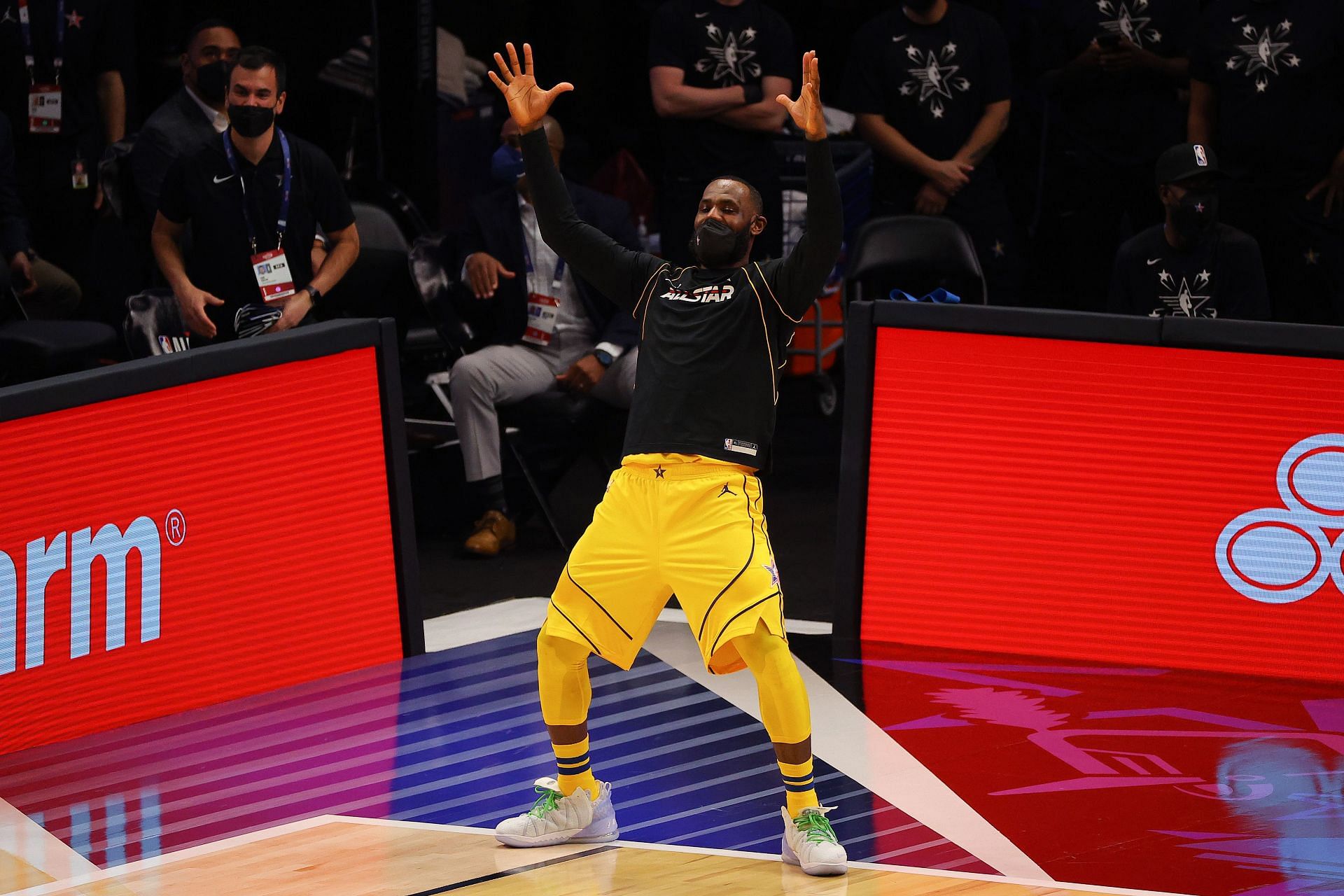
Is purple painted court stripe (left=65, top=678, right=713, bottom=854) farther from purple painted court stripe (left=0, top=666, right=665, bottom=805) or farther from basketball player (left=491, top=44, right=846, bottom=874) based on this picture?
basketball player (left=491, top=44, right=846, bottom=874)

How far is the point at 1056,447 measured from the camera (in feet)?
18.0

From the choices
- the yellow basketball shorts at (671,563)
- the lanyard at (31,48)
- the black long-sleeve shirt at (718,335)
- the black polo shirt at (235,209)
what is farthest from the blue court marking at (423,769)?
the lanyard at (31,48)

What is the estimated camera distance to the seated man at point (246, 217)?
6.11 metres

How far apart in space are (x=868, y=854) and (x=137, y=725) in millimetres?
2218

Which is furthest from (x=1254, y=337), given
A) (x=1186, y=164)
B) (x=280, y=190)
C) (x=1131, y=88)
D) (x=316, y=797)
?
(x=280, y=190)

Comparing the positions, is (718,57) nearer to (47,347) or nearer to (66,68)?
(66,68)

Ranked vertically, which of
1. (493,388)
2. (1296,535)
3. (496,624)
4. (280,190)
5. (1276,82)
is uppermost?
(1276,82)

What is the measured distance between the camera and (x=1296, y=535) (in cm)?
527

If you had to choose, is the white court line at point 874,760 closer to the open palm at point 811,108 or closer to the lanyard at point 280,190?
the open palm at point 811,108

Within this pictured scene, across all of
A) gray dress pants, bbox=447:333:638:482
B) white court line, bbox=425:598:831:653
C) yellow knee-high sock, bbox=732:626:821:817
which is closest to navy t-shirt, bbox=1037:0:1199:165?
gray dress pants, bbox=447:333:638:482

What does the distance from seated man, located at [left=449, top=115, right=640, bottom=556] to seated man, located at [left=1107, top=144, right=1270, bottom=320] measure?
202cm

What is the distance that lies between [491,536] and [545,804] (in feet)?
8.67

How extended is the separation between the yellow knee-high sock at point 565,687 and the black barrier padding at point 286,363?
151 cm

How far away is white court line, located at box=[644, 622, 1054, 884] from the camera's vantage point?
4.18m
